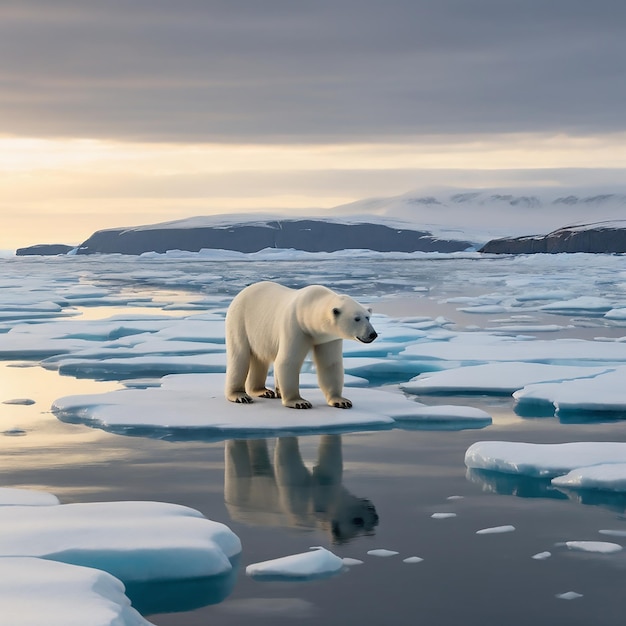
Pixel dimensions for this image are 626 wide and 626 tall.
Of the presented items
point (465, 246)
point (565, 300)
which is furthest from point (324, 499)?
point (465, 246)

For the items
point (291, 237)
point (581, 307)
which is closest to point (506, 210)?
point (291, 237)

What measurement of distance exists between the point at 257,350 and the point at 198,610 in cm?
337

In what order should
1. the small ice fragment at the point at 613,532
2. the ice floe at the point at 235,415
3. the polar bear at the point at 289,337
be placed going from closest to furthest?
the small ice fragment at the point at 613,532 → the ice floe at the point at 235,415 → the polar bear at the point at 289,337

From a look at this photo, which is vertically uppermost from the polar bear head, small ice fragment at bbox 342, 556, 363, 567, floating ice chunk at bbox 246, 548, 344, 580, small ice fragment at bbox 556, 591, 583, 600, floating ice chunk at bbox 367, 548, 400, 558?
the polar bear head

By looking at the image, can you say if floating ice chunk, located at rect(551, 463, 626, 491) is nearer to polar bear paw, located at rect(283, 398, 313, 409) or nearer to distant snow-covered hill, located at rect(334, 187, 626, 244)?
polar bear paw, located at rect(283, 398, 313, 409)

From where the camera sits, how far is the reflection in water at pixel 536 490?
366 cm

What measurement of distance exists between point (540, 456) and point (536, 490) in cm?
37

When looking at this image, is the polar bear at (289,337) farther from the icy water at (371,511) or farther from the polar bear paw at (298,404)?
the icy water at (371,511)

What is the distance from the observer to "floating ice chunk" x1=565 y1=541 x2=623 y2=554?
3.03 metres

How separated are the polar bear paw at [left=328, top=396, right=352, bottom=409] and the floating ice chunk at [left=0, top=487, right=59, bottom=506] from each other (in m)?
2.14

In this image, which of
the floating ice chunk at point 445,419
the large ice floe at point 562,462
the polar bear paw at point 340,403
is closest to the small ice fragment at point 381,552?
the large ice floe at point 562,462

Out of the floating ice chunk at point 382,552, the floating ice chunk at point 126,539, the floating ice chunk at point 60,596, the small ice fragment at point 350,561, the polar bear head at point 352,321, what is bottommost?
the floating ice chunk at point 382,552

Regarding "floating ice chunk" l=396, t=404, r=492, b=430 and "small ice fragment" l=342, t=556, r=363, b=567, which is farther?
"floating ice chunk" l=396, t=404, r=492, b=430

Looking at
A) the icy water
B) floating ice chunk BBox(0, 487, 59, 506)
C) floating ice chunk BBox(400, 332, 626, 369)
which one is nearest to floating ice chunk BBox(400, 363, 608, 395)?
the icy water
